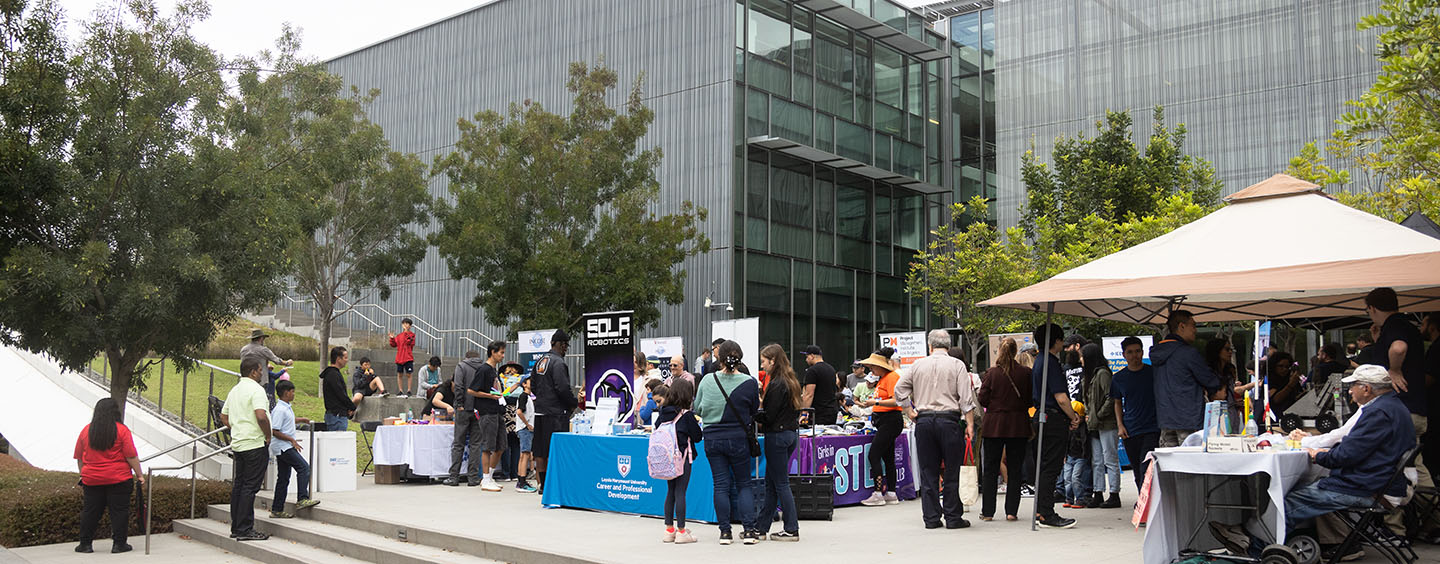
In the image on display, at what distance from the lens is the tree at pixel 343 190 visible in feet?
80.9

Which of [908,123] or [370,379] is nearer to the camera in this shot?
[370,379]

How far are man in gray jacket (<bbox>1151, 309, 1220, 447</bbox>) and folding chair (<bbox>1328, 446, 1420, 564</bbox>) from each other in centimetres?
166

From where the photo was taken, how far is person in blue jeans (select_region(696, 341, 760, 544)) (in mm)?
8938

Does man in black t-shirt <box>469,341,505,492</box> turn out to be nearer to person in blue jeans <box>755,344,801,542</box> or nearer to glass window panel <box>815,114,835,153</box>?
person in blue jeans <box>755,344,801,542</box>

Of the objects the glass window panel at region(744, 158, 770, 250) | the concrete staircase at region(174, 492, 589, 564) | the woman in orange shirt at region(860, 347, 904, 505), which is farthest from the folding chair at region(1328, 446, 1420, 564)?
the glass window panel at region(744, 158, 770, 250)

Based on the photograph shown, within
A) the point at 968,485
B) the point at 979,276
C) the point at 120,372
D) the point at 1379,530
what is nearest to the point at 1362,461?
the point at 1379,530

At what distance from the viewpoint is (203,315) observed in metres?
13.1

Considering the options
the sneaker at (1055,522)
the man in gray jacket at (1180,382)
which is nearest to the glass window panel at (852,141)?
the sneaker at (1055,522)

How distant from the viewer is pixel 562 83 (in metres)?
31.8

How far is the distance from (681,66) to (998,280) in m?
10.4

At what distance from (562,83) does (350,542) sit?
904 inches

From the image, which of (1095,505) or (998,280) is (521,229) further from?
(1095,505)

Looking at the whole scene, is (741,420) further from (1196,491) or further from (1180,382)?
(1180,382)

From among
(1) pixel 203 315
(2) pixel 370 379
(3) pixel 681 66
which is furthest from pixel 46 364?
(3) pixel 681 66
